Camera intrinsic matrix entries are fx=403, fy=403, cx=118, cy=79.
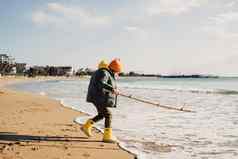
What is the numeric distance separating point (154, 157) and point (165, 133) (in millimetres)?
2745

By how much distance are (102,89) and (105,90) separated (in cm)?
7

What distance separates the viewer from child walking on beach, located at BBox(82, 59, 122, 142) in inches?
323

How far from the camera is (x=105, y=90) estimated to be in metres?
8.25

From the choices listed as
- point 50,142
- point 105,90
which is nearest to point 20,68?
point 105,90

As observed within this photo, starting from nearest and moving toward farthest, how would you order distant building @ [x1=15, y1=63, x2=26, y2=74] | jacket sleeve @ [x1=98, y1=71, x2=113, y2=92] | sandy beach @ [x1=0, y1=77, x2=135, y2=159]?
sandy beach @ [x1=0, y1=77, x2=135, y2=159] → jacket sleeve @ [x1=98, y1=71, x2=113, y2=92] → distant building @ [x1=15, y1=63, x2=26, y2=74]

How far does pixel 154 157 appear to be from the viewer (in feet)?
22.5

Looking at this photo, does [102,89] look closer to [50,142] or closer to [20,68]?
[50,142]

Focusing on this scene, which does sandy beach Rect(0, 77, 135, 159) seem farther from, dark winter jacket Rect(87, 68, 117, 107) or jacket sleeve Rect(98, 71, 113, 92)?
jacket sleeve Rect(98, 71, 113, 92)

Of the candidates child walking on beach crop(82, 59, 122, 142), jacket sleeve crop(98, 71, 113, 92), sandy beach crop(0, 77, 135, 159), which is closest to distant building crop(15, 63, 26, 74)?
sandy beach crop(0, 77, 135, 159)

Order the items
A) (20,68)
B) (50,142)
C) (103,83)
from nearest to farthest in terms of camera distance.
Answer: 1. (50,142)
2. (103,83)
3. (20,68)

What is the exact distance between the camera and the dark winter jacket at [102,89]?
822 cm

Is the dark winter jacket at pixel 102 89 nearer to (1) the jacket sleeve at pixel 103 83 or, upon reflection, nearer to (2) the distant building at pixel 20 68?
(1) the jacket sleeve at pixel 103 83

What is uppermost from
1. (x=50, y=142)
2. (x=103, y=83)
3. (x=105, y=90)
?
(x=103, y=83)

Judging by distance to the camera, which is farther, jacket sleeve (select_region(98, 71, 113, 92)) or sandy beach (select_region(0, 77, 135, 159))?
jacket sleeve (select_region(98, 71, 113, 92))
